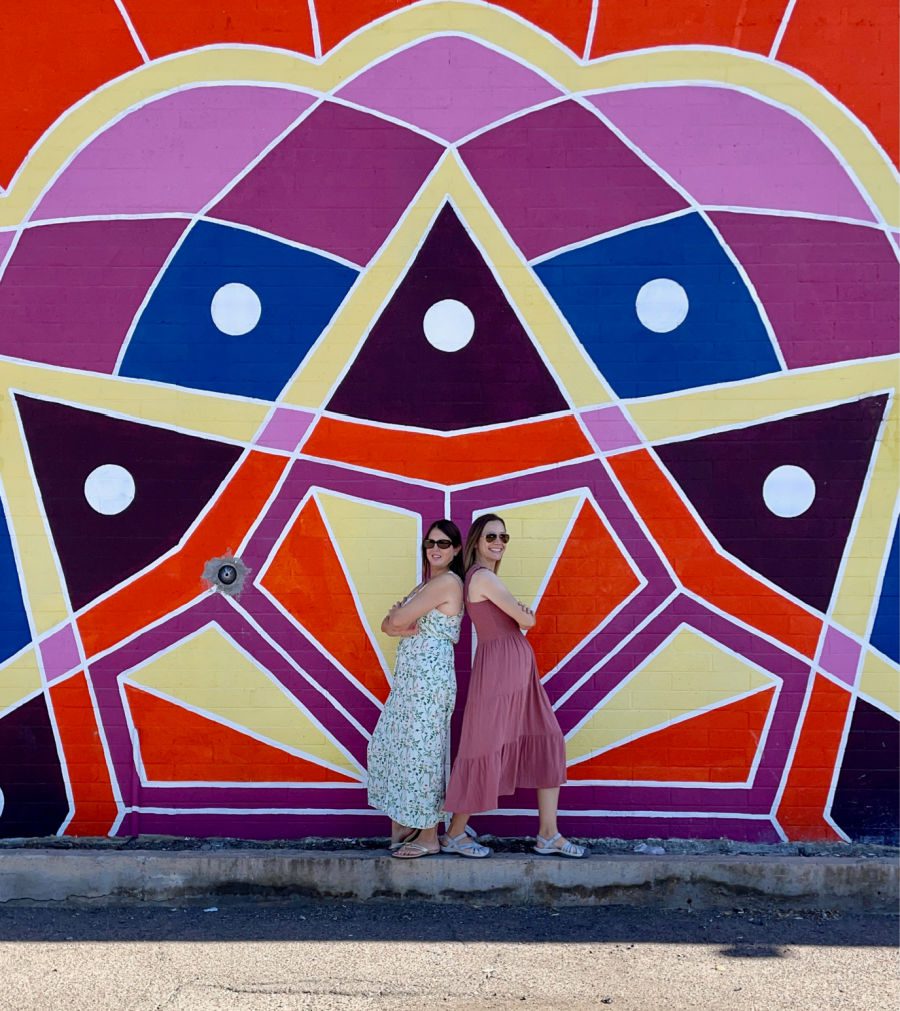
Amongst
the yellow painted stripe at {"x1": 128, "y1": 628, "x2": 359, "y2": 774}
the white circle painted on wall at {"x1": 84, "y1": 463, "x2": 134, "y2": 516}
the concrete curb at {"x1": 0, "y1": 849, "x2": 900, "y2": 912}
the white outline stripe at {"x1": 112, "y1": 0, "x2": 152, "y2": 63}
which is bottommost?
the concrete curb at {"x1": 0, "y1": 849, "x2": 900, "y2": 912}

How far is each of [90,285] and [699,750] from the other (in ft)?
12.8

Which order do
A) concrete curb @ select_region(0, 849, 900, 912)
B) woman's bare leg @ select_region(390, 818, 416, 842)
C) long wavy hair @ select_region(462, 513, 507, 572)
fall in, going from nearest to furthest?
concrete curb @ select_region(0, 849, 900, 912)
long wavy hair @ select_region(462, 513, 507, 572)
woman's bare leg @ select_region(390, 818, 416, 842)

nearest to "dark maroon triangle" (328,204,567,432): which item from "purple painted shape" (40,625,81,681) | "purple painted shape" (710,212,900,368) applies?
"purple painted shape" (710,212,900,368)

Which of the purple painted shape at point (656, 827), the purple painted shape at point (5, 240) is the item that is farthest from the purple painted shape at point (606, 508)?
the purple painted shape at point (5, 240)

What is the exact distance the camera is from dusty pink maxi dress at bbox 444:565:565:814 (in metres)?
5.60

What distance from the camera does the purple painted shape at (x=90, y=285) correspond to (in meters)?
6.05

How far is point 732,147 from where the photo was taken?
5988mm

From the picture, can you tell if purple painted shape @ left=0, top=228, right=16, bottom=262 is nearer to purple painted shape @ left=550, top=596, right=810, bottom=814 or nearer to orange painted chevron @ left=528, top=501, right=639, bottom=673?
orange painted chevron @ left=528, top=501, right=639, bottom=673

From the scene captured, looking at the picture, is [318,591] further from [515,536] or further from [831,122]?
[831,122]

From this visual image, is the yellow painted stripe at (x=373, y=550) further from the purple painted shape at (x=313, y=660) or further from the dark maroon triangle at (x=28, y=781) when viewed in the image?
the dark maroon triangle at (x=28, y=781)

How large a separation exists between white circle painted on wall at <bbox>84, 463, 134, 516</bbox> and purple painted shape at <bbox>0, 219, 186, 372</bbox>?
522 mm

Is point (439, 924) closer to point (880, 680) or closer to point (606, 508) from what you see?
point (606, 508)

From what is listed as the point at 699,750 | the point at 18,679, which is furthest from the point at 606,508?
the point at 18,679

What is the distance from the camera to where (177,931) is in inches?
205
